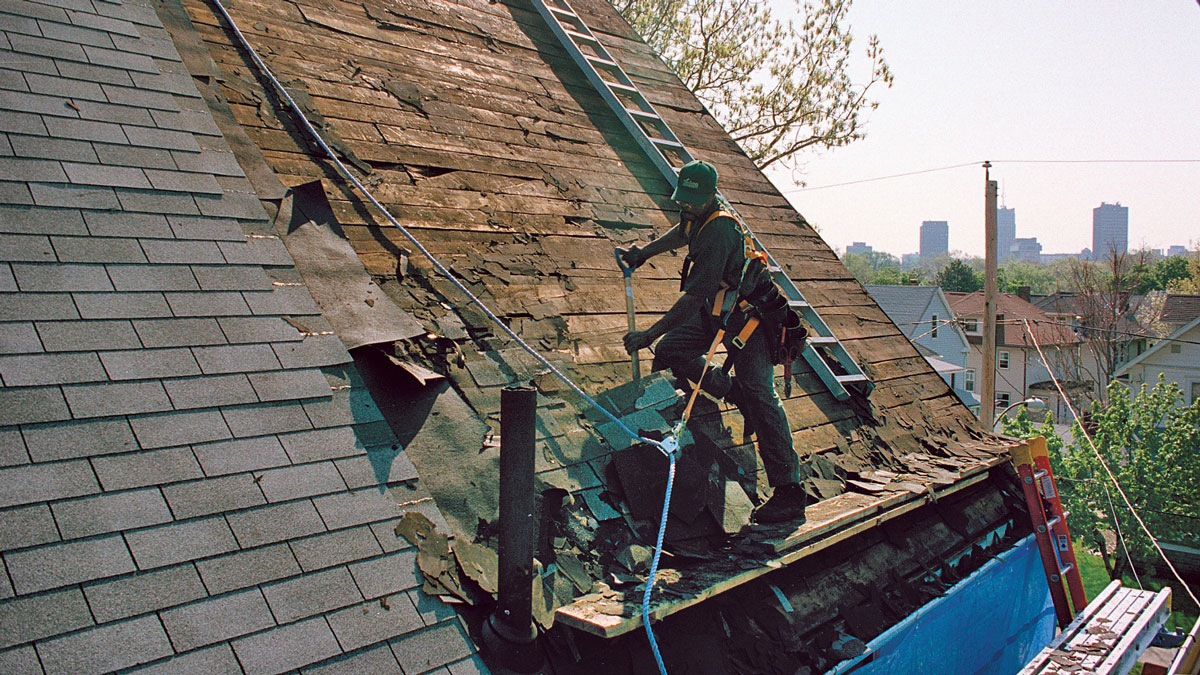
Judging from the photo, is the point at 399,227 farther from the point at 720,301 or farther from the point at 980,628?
the point at 980,628

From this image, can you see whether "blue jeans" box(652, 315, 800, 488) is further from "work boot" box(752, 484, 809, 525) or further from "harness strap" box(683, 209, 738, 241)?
"harness strap" box(683, 209, 738, 241)

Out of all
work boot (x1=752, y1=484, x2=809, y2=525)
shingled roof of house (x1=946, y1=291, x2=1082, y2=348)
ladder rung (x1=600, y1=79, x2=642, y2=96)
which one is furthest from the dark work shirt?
shingled roof of house (x1=946, y1=291, x2=1082, y2=348)

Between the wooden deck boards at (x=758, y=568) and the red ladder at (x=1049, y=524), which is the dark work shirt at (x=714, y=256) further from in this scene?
the red ladder at (x=1049, y=524)

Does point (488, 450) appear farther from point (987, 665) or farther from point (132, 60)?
point (987, 665)

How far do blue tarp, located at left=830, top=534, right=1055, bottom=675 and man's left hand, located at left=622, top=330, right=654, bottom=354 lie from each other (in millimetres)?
2118

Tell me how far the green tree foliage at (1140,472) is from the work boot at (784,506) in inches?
621

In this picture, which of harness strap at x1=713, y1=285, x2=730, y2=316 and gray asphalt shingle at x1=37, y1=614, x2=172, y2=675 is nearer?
gray asphalt shingle at x1=37, y1=614, x2=172, y2=675

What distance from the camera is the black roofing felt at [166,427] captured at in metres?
2.55

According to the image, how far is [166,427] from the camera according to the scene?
3.03 meters

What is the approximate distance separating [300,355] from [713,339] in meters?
2.39

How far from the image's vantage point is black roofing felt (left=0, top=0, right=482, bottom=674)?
8.38 ft

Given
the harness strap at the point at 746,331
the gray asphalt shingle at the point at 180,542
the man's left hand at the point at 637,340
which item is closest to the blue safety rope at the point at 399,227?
the man's left hand at the point at 637,340

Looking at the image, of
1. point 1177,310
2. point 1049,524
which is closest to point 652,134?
point 1049,524

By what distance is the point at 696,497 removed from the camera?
174 inches
